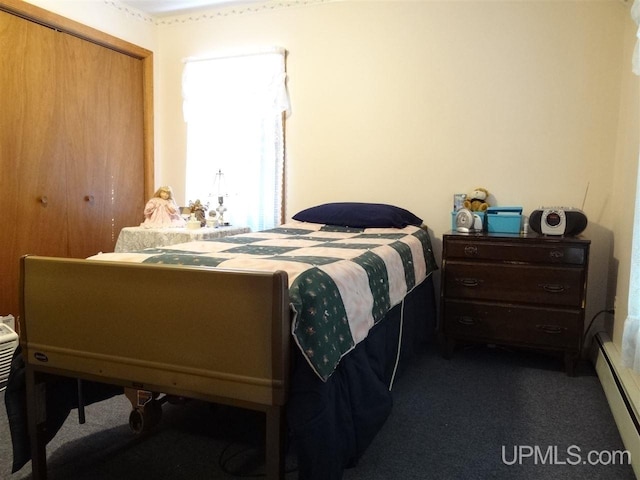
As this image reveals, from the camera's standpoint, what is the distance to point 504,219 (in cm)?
260

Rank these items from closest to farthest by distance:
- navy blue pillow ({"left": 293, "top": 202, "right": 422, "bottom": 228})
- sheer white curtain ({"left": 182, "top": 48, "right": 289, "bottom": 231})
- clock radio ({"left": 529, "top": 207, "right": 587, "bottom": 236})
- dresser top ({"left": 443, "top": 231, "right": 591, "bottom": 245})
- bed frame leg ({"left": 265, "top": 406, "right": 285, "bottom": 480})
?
bed frame leg ({"left": 265, "top": 406, "right": 285, "bottom": 480}) → dresser top ({"left": 443, "top": 231, "right": 591, "bottom": 245}) → clock radio ({"left": 529, "top": 207, "right": 587, "bottom": 236}) → navy blue pillow ({"left": 293, "top": 202, "right": 422, "bottom": 228}) → sheer white curtain ({"left": 182, "top": 48, "right": 289, "bottom": 231})

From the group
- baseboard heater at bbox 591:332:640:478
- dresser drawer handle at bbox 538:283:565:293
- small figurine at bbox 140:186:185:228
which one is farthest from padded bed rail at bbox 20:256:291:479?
small figurine at bbox 140:186:185:228

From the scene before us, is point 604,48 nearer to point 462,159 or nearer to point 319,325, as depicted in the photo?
point 462,159

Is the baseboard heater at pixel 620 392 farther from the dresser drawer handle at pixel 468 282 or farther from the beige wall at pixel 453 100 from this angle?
the dresser drawer handle at pixel 468 282

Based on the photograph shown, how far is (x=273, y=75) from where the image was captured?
3.27 m

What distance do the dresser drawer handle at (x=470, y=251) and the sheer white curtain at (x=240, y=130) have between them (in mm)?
1389

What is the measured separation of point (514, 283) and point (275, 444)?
1674mm

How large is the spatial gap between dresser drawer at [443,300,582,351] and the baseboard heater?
0.16m

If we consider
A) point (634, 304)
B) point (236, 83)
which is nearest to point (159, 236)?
point (236, 83)

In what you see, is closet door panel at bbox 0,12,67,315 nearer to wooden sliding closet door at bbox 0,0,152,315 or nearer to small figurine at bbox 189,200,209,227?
wooden sliding closet door at bbox 0,0,152,315

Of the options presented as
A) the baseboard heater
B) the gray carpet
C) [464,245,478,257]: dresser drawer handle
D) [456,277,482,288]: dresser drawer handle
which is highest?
[464,245,478,257]: dresser drawer handle

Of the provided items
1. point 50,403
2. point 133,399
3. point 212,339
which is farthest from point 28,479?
point 212,339

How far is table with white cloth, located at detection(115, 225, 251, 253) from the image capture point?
2928mm

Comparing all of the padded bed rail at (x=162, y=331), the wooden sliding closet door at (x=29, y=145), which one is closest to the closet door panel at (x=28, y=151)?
the wooden sliding closet door at (x=29, y=145)
